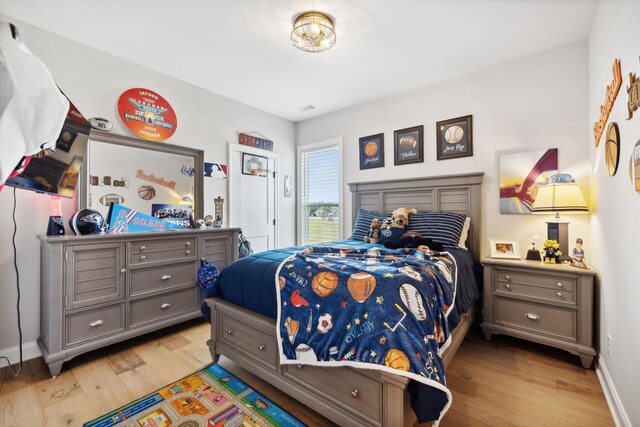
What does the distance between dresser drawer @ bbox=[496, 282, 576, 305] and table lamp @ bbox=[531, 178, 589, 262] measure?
30 centimetres

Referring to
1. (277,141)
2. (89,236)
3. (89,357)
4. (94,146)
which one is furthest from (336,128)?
(89,357)

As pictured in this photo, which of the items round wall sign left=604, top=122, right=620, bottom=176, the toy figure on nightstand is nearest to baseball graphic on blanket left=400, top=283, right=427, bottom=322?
round wall sign left=604, top=122, right=620, bottom=176

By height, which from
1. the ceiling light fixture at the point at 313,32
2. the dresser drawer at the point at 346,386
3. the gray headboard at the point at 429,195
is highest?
the ceiling light fixture at the point at 313,32

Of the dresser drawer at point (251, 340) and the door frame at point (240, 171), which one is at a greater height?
the door frame at point (240, 171)

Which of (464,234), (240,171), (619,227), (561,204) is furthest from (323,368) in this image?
(240,171)

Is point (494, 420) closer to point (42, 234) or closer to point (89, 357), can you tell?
point (89, 357)

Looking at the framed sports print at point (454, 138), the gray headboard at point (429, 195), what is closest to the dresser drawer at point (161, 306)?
the gray headboard at point (429, 195)

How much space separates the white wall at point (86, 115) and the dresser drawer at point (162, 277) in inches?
28.2

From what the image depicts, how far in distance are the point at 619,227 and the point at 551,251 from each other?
0.84m

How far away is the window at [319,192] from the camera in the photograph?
4086mm

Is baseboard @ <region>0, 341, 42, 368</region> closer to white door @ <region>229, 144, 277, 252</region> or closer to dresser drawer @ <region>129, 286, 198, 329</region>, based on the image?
dresser drawer @ <region>129, 286, 198, 329</region>

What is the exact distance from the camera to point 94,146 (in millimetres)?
2551

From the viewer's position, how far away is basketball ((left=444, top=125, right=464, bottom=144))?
3.04 metres

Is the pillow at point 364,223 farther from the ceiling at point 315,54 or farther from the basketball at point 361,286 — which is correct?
the basketball at point 361,286
